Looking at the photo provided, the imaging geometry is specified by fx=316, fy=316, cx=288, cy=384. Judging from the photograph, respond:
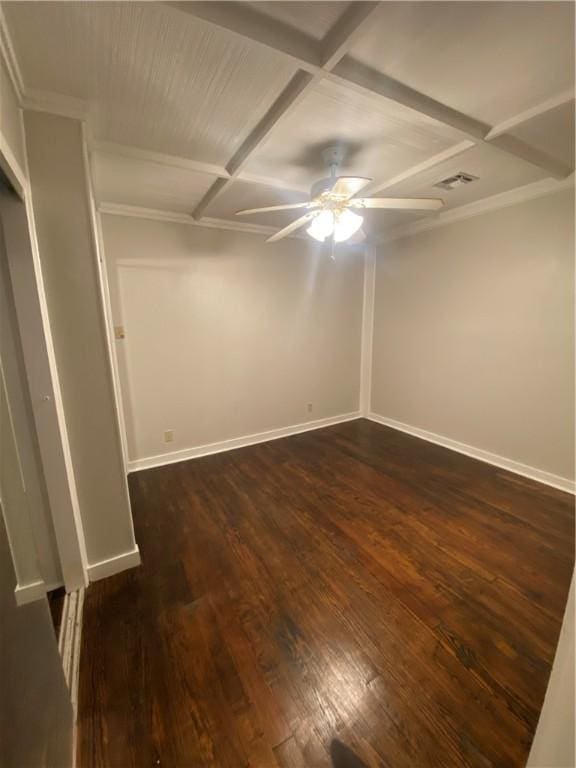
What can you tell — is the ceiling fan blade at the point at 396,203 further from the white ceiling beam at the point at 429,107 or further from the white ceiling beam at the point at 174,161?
the white ceiling beam at the point at 174,161

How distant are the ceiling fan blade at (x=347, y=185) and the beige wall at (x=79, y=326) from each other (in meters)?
1.22

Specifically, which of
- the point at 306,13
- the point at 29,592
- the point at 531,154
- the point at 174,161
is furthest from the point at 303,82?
the point at 29,592

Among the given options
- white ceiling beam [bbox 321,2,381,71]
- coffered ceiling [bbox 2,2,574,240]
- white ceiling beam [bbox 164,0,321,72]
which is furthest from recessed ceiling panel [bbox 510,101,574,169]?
white ceiling beam [bbox 164,0,321,72]

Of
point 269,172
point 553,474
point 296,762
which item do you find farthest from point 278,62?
point 553,474

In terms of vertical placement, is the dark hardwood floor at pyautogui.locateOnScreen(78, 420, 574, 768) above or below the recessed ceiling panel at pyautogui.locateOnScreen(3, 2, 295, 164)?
below

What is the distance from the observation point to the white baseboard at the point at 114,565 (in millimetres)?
1759

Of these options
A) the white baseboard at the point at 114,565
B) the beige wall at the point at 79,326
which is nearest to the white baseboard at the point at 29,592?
the beige wall at the point at 79,326

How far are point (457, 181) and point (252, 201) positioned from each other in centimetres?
160

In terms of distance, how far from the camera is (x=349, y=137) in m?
1.77

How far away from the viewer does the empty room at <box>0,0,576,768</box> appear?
1.08 metres

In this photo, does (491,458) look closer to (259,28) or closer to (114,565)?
(114,565)

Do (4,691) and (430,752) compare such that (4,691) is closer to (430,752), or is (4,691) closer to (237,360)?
(430,752)

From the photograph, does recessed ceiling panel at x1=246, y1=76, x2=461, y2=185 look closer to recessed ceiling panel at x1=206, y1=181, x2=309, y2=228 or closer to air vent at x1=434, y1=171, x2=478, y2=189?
recessed ceiling panel at x1=206, y1=181, x2=309, y2=228

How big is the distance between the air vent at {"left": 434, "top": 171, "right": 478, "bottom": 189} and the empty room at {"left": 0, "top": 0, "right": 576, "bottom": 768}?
59mm
